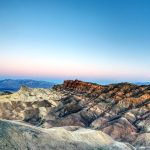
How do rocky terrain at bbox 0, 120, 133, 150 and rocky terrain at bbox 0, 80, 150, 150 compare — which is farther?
rocky terrain at bbox 0, 80, 150, 150

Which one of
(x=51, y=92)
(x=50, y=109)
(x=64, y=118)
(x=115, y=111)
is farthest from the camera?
(x=51, y=92)

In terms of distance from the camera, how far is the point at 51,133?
154 ft

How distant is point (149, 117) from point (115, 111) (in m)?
12.6

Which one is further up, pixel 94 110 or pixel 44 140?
pixel 44 140

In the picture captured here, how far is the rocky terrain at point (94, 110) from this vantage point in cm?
7100

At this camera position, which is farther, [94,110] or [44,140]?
[94,110]

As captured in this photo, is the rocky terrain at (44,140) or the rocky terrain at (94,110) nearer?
the rocky terrain at (44,140)

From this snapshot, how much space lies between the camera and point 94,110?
3536 inches

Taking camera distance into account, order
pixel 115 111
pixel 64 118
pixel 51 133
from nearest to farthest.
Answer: pixel 51 133
pixel 64 118
pixel 115 111

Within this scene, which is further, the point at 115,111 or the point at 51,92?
the point at 51,92

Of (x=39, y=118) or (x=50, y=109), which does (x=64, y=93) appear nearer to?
(x=50, y=109)

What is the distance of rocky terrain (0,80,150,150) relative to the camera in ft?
233

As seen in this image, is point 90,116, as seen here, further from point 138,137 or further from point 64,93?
point 64,93

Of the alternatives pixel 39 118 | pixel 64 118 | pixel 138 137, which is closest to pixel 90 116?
pixel 64 118
